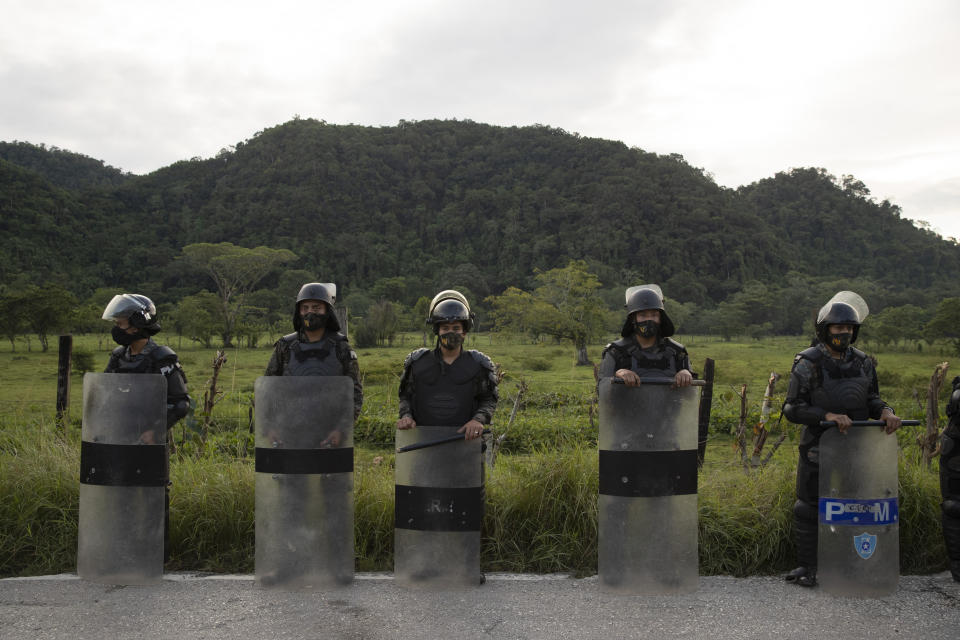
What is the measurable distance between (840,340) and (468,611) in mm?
2568

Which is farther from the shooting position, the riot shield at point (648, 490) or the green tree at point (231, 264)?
the green tree at point (231, 264)

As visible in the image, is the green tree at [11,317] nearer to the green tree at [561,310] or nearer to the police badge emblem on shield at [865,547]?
the green tree at [561,310]

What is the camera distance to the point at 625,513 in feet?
13.3

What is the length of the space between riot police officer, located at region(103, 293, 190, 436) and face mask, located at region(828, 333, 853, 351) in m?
3.79

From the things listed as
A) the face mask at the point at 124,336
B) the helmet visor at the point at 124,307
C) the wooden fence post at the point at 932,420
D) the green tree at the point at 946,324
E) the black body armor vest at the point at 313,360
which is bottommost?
the wooden fence post at the point at 932,420

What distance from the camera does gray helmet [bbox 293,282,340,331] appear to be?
4.91 m

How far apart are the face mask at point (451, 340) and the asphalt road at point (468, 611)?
1.32m

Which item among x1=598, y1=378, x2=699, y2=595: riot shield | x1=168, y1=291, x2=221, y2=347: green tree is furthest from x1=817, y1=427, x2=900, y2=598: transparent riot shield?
x1=168, y1=291, x2=221, y2=347: green tree

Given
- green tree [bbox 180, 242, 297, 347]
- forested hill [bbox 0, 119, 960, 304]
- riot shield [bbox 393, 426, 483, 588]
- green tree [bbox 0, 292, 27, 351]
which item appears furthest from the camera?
forested hill [bbox 0, 119, 960, 304]

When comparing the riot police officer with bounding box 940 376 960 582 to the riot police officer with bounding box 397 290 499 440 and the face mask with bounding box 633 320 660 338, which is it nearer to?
the face mask with bounding box 633 320 660 338

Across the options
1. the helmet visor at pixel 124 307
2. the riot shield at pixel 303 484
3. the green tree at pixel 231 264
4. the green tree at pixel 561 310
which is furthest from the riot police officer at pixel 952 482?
the green tree at pixel 231 264

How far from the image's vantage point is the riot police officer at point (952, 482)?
4250 millimetres

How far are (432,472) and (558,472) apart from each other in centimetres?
97

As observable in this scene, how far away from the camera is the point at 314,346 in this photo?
4.93 meters
